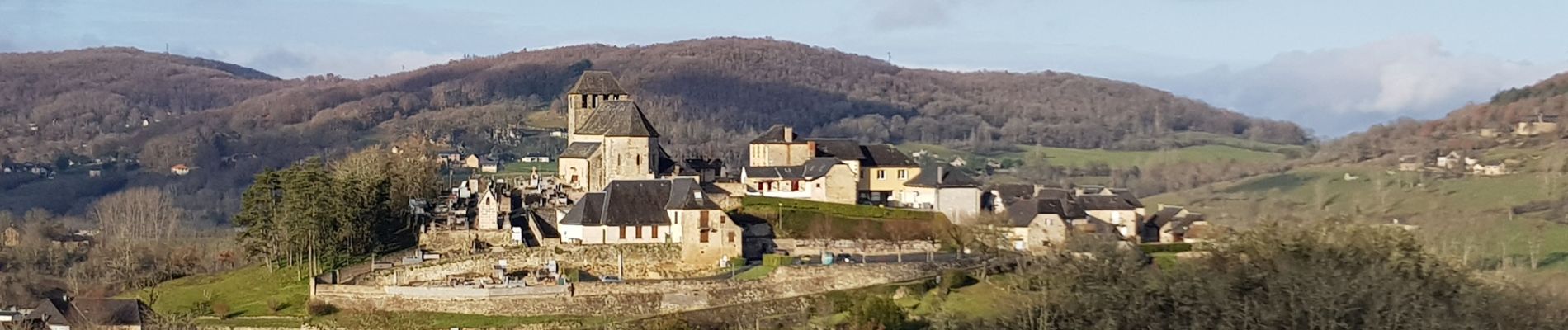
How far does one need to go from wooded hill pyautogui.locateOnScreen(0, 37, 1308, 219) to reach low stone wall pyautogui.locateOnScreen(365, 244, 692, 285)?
2147 inches

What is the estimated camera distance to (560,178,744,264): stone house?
48.5 m

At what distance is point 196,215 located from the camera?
99000 millimetres

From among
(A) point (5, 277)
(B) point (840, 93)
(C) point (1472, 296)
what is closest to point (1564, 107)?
(C) point (1472, 296)

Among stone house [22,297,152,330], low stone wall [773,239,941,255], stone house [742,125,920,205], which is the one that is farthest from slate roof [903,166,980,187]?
stone house [22,297,152,330]

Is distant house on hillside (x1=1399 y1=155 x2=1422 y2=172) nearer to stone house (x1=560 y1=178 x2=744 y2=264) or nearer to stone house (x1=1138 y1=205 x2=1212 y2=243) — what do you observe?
stone house (x1=1138 y1=205 x2=1212 y2=243)

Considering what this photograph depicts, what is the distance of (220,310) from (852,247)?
685 inches

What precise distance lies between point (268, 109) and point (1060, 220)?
122030 mm

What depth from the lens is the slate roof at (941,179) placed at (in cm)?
5809

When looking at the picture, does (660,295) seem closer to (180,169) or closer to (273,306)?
(273,306)

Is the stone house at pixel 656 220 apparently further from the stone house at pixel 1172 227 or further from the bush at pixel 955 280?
the stone house at pixel 1172 227

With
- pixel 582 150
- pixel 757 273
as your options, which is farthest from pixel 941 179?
pixel 757 273

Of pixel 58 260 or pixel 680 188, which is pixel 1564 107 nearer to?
pixel 680 188

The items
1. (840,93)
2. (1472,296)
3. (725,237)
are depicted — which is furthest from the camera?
(840,93)

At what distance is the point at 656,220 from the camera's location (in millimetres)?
49656
